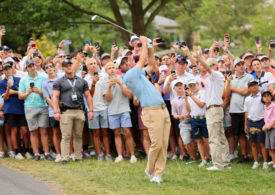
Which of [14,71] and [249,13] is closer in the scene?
[14,71]

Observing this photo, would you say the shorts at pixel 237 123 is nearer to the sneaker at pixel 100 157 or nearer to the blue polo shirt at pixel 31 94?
the sneaker at pixel 100 157

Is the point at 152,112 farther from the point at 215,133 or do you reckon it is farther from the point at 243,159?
the point at 243,159

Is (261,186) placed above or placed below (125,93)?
below

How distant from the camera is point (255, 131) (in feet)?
32.8

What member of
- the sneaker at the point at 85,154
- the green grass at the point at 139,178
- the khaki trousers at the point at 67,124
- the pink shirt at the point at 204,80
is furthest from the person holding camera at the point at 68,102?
the pink shirt at the point at 204,80

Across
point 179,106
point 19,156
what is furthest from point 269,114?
point 19,156

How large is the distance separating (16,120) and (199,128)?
14.2 feet

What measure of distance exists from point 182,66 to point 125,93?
1.39m

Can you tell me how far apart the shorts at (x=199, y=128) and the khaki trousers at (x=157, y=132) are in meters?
2.03

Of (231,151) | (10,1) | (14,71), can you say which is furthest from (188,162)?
(10,1)

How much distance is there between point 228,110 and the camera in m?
10.9

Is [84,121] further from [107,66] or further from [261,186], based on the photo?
[261,186]

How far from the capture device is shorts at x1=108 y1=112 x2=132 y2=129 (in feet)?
36.2

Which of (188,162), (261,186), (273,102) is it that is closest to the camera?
(261,186)
